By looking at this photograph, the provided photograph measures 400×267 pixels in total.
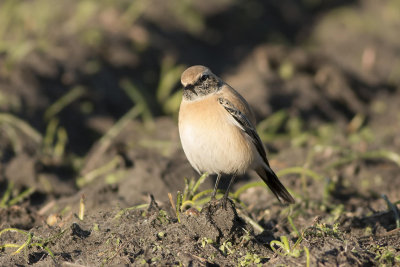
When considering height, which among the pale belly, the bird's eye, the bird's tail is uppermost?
the bird's eye

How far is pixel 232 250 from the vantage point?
4.58 meters

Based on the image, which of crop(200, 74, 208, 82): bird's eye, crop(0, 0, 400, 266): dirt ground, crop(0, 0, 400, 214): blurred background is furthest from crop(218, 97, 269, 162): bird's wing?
crop(0, 0, 400, 214): blurred background

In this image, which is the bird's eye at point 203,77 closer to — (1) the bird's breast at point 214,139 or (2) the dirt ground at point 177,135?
(1) the bird's breast at point 214,139

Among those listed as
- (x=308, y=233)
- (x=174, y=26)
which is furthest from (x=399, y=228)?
(x=174, y=26)

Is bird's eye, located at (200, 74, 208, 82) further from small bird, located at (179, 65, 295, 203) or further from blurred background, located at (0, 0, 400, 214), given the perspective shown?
blurred background, located at (0, 0, 400, 214)

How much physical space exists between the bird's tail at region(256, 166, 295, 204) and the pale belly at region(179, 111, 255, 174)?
0.48 meters

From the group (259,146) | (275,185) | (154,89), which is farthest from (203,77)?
(154,89)

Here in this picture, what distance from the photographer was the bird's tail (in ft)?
19.1

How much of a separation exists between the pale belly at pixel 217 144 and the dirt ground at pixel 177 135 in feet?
1.25

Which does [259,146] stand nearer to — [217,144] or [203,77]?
[217,144]

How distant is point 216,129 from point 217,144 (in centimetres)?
14

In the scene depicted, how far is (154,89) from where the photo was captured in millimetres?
10156

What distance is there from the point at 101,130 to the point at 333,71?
15.2ft

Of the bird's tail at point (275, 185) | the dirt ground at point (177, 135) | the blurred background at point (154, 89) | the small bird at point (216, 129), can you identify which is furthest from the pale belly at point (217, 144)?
the blurred background at point (154, 89)
